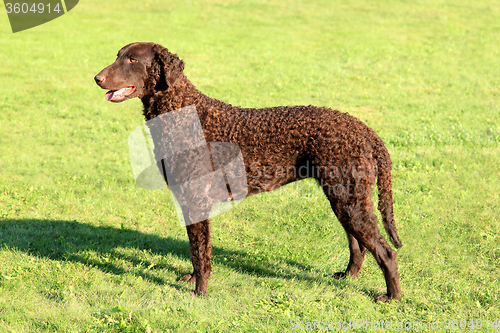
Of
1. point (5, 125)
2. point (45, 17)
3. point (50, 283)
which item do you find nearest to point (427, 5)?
point (45, 17)

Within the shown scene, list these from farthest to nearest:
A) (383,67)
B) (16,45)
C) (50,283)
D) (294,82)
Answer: (16,45)
(383,67)
(294,82)
(50,283)

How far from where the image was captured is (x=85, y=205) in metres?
6.78

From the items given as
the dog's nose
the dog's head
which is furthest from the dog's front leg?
the dog's nose

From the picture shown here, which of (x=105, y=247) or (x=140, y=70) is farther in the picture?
(x=105, y=247)

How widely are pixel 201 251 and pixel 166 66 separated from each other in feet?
6.28

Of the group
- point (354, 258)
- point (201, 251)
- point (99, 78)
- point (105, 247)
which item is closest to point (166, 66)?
point (99, 78)

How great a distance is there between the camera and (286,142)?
4238 mm

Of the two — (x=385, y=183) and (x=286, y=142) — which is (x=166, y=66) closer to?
(x=286, y=142)

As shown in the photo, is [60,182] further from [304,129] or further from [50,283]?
[304,129]

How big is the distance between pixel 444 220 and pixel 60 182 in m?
6.09

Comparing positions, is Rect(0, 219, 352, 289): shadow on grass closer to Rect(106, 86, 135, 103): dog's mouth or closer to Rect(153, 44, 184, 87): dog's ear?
Rect(106, 86, 135, 103): dog's mouth

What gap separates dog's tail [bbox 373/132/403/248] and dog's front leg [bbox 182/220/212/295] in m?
1.81

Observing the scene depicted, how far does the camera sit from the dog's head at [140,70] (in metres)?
4.34

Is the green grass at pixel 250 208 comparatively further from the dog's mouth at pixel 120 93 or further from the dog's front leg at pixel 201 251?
the dog's mouth at pixel 120 93
